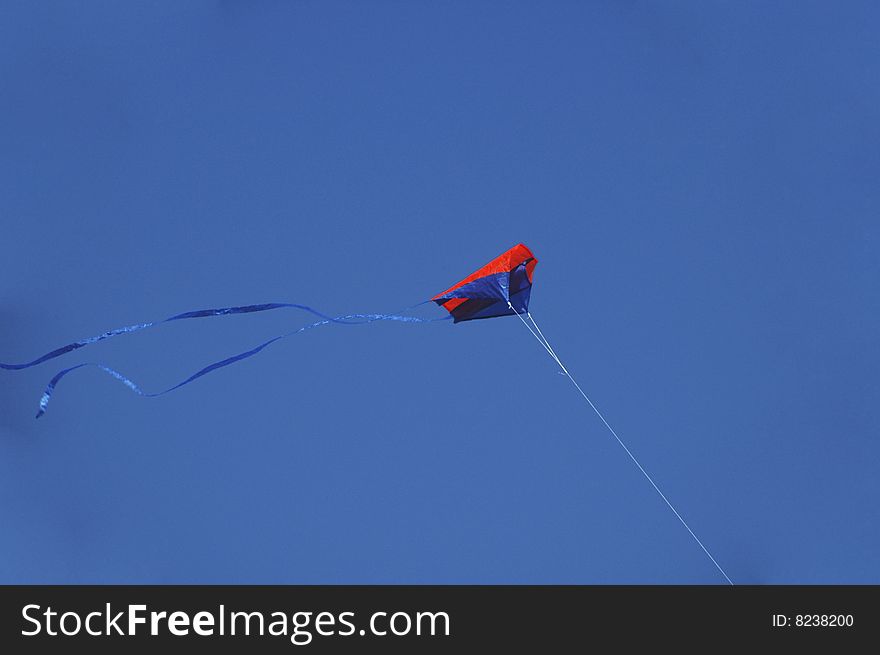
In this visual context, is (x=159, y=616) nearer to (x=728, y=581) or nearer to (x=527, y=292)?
(x=527, y=292)

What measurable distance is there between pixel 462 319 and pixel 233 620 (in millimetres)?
4440

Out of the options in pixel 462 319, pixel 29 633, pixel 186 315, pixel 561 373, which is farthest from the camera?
pixel 561 373

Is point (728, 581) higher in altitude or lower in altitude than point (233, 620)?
higher

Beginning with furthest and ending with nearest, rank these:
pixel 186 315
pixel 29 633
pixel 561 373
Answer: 1. pixel 561 373
2. pixel 186 315
3. pixel 29 633

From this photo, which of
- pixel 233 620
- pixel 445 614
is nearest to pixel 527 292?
pixel 445 614

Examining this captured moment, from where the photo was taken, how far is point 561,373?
44.0 feet

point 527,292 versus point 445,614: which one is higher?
point 527,292

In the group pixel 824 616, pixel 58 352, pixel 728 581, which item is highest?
pixel 58 352

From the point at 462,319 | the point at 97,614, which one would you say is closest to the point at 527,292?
the point at 462,319

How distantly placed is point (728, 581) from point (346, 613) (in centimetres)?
655

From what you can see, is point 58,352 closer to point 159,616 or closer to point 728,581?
point 159,616

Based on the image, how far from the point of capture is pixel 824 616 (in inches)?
375

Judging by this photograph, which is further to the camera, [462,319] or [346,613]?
[462,319]

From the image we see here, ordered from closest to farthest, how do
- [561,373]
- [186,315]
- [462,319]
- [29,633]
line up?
[29,633] < [186,315] < [462,319] < [561,373]
